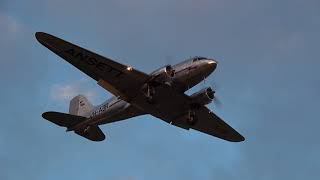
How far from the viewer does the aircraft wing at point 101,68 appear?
4862 centimetres

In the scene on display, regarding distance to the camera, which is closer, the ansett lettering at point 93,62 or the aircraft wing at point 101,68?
the aircraft wing at point 101,68

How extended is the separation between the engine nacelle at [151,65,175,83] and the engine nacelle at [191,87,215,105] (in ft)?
12.5

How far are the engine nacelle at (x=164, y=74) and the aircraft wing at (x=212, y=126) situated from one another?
277 inches

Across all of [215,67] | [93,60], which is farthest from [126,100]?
[215,67]

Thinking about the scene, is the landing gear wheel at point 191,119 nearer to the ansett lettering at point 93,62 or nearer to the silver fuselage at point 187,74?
the silver fuselage at point 187,74

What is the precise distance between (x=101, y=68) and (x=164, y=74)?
5191 mm

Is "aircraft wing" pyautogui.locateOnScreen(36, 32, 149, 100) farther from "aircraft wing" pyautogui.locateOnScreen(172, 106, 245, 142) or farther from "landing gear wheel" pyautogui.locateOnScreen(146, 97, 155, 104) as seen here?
"aircraft wing" pyautogui.locateOnScreen(172, 106, 245, 142)

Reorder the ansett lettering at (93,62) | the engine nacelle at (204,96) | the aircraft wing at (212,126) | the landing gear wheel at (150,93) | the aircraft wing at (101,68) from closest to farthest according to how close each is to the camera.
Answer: the aircraft wing at (101,68)
the ansett lettering at (93,62)
the landing gear wheel at (150,93)
the engine nacelle at (204,96)
the aircraft wing at (212,126)

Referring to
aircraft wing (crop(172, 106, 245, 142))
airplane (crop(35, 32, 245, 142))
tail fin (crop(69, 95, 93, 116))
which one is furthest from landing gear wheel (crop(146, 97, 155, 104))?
tail fin (crop(69, 95, 93, 116))

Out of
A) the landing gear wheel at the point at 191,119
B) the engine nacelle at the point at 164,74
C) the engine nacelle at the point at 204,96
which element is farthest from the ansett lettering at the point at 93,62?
the landing gear wheel at the point at 191,119

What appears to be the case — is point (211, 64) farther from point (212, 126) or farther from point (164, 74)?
point (212, 126)

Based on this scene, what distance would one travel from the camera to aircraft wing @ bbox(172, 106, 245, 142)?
56.9m

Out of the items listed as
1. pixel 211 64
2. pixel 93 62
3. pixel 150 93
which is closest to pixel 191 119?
pixel 150 93

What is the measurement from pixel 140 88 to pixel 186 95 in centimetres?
413
